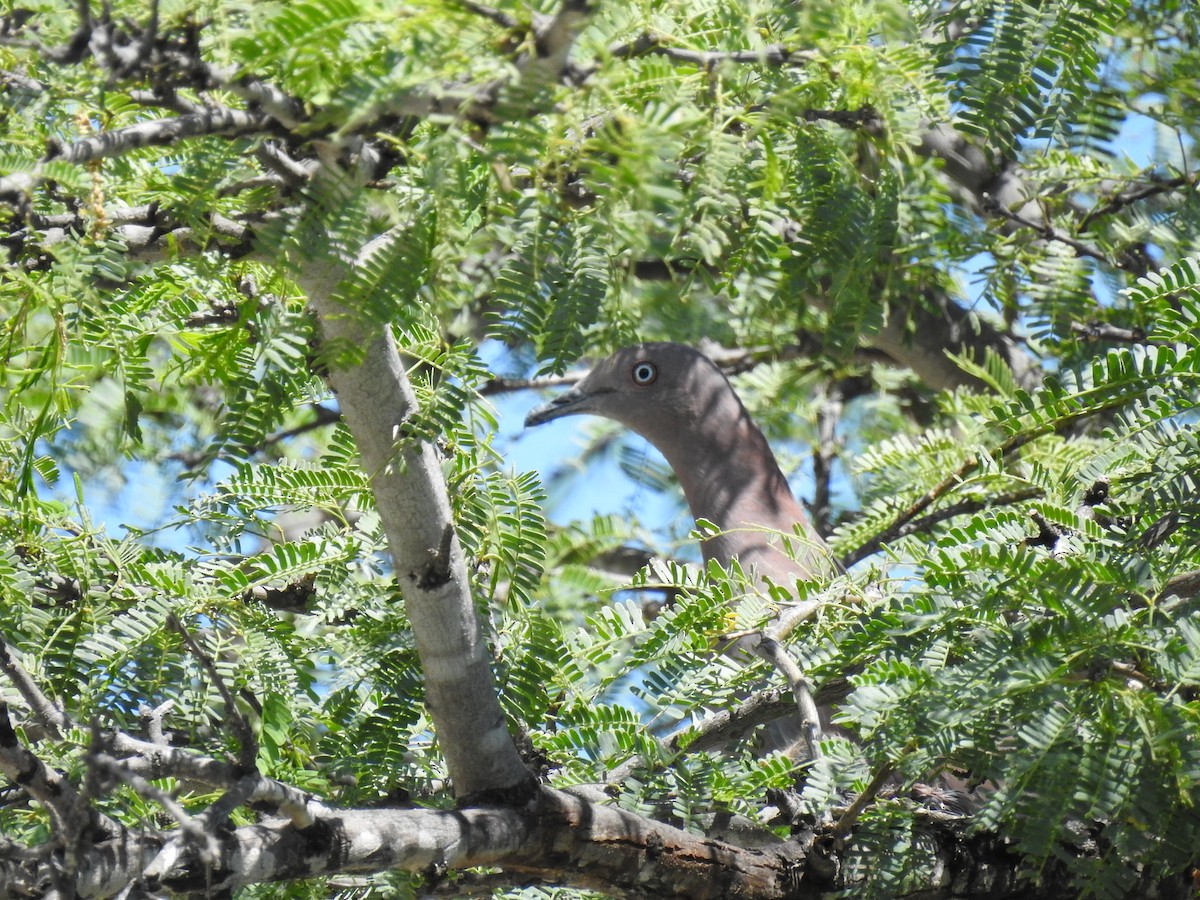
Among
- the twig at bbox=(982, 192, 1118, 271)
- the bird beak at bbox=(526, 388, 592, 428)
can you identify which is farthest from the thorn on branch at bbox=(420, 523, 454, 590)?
the bird beak at bbox=(526, 388, 592, 428)

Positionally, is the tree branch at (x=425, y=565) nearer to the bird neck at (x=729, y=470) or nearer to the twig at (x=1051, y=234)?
the twig at (x=1051, y=234)

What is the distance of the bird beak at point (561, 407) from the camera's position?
4.93m

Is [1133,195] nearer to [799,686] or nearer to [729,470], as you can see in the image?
[729,470]

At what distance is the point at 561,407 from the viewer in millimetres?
5043

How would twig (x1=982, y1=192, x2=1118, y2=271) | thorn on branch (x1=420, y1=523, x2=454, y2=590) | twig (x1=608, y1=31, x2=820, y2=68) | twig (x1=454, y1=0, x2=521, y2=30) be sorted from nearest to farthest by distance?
1. twig (x1=454, y1=0, x2=521, y2=30)
2. twig (x1=608, y1=31, x2=820, y2=68)
3. thorn on branch (x1=420, y1=523, x2=454, y2=590)
4. twig (x1=982, y1=192, x2=1118, y2=271)

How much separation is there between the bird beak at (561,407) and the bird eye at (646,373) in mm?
244

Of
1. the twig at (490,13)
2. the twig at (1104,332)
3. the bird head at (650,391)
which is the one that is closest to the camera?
the twig at (490,13)

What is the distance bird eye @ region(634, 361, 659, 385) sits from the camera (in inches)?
197

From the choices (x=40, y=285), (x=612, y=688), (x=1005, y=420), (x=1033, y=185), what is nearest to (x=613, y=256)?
(x=40, y=285)

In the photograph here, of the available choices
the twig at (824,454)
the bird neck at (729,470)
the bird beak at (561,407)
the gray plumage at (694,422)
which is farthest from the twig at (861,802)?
the bird beak at (561,407)

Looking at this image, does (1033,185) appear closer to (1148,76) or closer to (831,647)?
(1148,76)

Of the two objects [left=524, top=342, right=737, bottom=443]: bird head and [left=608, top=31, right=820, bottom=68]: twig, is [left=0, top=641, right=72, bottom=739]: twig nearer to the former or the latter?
[left=608, top=31, right=820, bottom=68]: twig

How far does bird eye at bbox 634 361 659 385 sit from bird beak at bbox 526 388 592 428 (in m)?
0.24

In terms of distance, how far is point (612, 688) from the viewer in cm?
285
